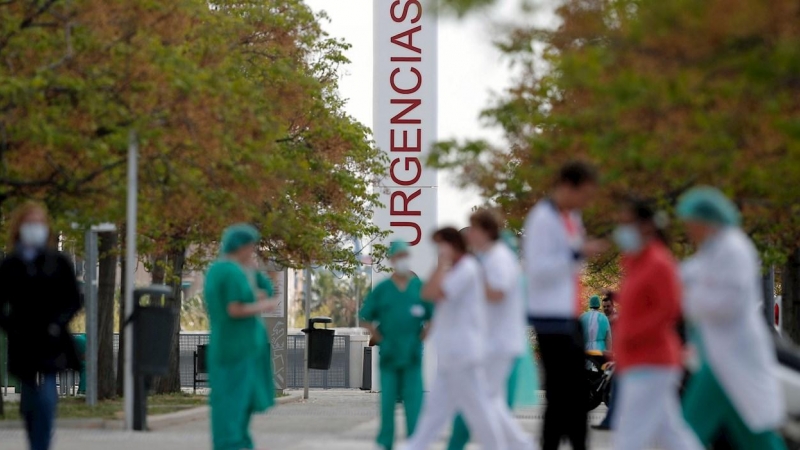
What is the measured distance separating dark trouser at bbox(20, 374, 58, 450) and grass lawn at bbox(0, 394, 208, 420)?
7.74 m

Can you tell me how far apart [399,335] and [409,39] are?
1124 inches

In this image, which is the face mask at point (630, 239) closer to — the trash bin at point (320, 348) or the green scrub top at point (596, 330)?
the green scrub top at point (596, 330)

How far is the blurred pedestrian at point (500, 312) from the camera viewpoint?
12.4m

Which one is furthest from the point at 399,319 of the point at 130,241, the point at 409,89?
the point at 409,89

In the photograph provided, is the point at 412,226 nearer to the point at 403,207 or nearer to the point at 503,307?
the point at 403,207

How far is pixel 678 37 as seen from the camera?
1166cm

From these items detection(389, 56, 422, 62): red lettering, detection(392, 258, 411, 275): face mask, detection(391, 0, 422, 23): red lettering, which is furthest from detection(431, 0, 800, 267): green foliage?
detection(391, 0, 422, 23): red lettering

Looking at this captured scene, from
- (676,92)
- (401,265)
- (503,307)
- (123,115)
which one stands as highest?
(123,115)

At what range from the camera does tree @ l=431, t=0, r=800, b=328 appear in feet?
37.3

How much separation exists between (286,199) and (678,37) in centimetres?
2059

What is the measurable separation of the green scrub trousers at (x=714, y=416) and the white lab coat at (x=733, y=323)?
0.17 metres

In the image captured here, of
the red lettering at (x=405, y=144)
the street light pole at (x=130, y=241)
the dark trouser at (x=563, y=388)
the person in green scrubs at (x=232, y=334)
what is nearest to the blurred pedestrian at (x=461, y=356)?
the dark trouser at (x=563, y=388)

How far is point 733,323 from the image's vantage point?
10.1m

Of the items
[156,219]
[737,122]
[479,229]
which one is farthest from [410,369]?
[156,219]
